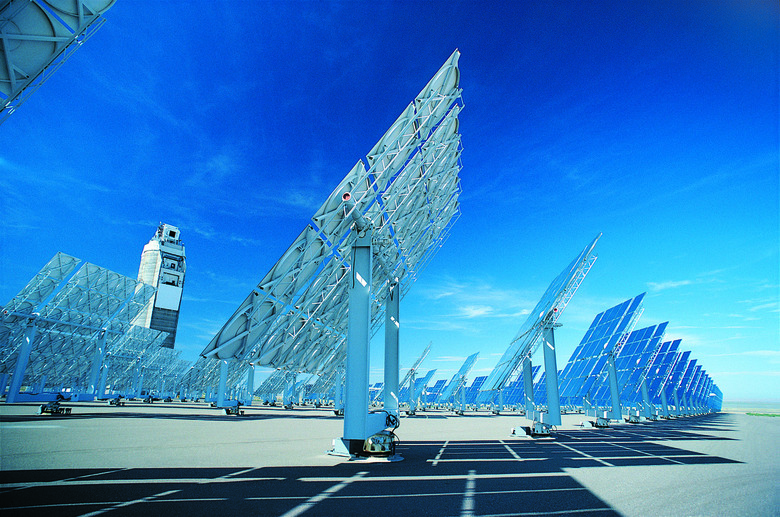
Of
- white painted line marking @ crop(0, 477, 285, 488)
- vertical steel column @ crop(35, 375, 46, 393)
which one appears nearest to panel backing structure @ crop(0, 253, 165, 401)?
vertical steel column @ crop(35, 375, 46, 393)

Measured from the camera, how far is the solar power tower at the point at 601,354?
3856 centimetres

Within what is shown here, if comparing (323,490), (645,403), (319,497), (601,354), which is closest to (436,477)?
(323,490)

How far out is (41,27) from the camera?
10086 mm

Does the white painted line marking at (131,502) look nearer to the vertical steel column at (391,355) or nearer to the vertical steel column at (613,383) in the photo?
the vertical steel column at (391,355)

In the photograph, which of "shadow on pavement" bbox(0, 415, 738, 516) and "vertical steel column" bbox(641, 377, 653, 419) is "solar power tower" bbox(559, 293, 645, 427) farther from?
Answer: "shadow on pavement" bbox(0, 415, 738, 516)

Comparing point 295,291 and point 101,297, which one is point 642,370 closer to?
point 295,291

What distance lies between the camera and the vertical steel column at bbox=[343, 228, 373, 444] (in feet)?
48.3

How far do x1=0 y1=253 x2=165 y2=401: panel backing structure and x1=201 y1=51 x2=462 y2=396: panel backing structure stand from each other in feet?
109

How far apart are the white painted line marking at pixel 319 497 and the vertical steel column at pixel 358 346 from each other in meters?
3.18

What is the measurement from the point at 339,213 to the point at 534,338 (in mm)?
21920

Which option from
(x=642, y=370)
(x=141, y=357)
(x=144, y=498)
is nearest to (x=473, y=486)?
(x=144, y=498)

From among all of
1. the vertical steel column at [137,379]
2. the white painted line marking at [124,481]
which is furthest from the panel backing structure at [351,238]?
the vertical steel column at [137,379]

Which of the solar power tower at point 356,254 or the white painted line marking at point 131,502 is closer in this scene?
the white painted line marking at point 131,502

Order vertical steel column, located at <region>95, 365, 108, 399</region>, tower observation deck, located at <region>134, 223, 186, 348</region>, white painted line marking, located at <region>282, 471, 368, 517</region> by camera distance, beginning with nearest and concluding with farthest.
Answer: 1. white painted line marking, located at <region>282, 471, 368, 517</region>
2. vertical steel column, located at <region>95, 365, 108, 399</region>
3. tower observation deck, located at <region>134, 223, 186, 348</region>
